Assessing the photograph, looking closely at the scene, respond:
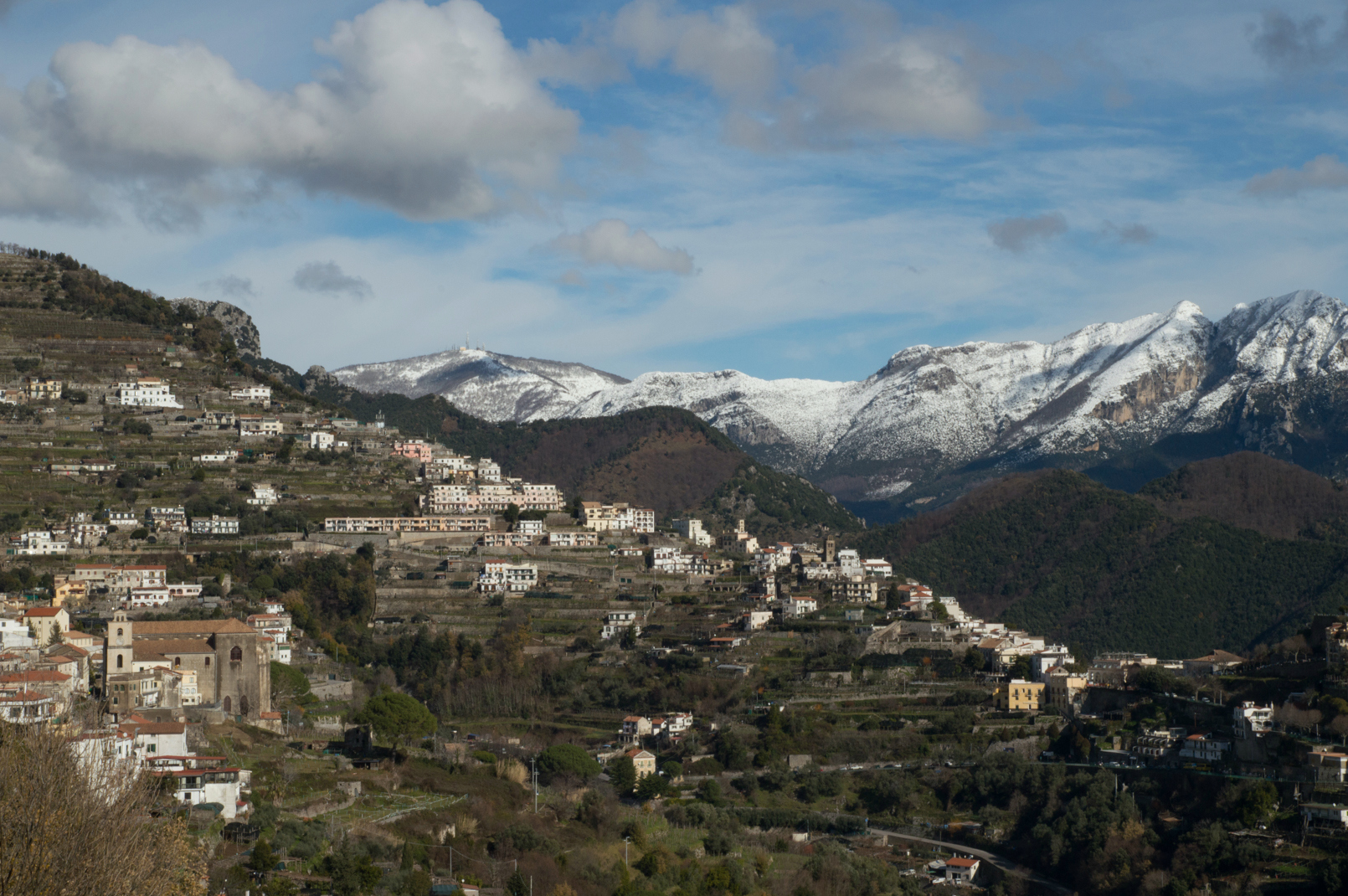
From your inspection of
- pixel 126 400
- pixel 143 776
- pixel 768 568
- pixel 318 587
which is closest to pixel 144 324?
pixel 126 400

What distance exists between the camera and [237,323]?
462 feet

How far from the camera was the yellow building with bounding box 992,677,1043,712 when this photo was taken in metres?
74.2

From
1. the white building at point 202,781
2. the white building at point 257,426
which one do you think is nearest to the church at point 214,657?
the white building at point 202,781

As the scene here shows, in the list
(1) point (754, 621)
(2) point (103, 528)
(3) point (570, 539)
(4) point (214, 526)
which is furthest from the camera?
(3) point (570, 539)

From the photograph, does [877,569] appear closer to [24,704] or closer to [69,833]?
[24,704]

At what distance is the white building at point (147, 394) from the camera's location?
10012 centimetres

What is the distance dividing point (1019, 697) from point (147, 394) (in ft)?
181

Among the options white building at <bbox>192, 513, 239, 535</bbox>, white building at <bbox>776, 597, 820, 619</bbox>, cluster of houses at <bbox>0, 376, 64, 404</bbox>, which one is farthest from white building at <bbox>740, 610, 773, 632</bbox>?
cluster of houses at <bbox>0, 376, 64, 404</bbox>

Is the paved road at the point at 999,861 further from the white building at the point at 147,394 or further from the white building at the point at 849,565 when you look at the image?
the white building at the point at 147,394

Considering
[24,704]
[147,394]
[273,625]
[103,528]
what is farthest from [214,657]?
[147,394]

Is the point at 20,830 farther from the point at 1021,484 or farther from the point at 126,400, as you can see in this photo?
the point at 1021,484

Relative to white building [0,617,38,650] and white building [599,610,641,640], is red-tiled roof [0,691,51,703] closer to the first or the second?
white building [0,617,38,650]

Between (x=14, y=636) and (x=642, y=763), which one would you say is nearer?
(x=14, y=636)

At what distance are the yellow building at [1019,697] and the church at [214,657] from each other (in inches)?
1269
